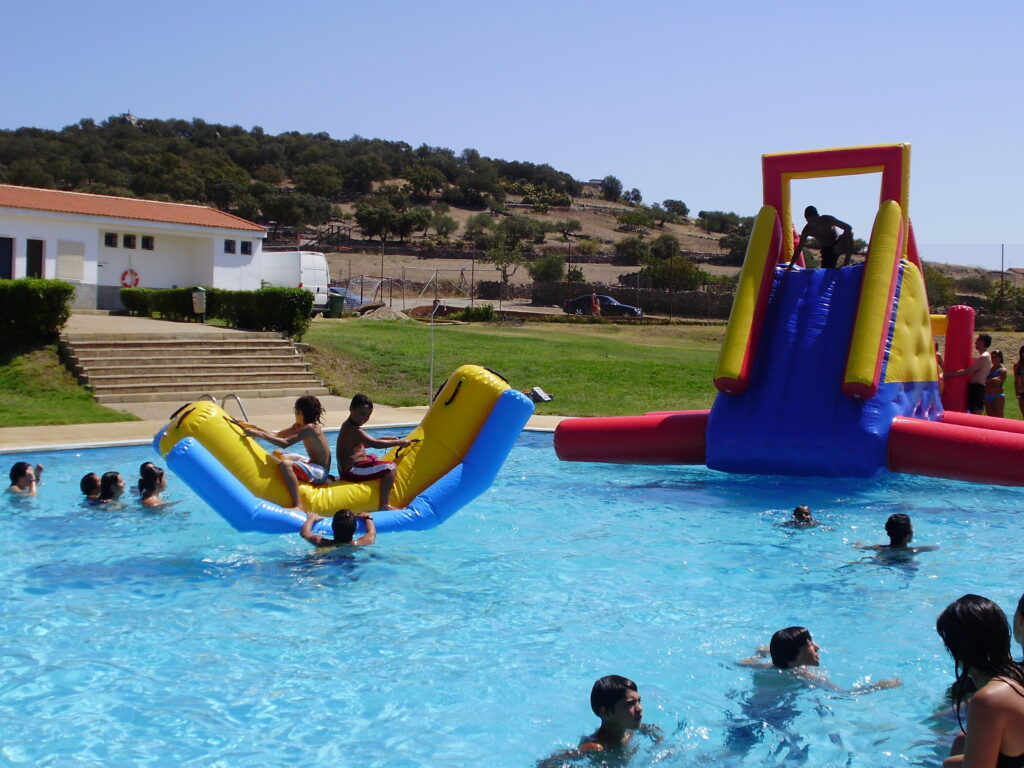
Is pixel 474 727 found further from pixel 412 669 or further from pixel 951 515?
pixel 951 515

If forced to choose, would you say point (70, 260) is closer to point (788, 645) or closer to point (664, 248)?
point (788, 645)

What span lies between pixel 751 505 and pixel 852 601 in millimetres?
2799

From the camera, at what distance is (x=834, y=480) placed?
Answer: 10188 mm

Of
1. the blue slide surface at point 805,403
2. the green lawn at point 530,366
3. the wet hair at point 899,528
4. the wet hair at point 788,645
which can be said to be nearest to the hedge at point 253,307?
the green lawn at point 530,366

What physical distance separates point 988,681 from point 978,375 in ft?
36.4

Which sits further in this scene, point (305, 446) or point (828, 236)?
point (828, 236)

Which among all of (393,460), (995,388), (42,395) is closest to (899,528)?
(393,460)

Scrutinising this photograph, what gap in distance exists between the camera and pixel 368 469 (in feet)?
25.3

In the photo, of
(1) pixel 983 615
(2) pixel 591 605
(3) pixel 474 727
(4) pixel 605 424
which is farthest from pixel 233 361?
(1) pixel 983 615

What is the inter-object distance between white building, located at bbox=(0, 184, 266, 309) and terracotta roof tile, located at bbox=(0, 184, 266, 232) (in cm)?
3

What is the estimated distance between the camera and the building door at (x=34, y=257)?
77.0ft

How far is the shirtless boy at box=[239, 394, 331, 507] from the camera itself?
24.4 ft

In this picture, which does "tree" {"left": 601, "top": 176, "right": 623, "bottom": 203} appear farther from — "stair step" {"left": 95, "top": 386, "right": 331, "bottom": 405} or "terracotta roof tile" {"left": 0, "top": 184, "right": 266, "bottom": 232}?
"stair step" {"left": 95, "top": 386, "right": 331, "bottom": 405}

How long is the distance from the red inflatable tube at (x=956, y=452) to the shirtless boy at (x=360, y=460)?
464cm
